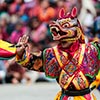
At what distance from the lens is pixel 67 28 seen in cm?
486

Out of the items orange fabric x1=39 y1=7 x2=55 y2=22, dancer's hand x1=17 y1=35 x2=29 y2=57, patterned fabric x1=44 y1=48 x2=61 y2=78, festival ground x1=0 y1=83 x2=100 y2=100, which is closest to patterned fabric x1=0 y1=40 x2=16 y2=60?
dancer's hand x1=17 y1=35 x2=29 y2=57

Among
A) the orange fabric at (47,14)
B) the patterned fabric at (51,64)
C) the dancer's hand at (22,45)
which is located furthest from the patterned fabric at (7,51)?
the orange fabric at (47,14)

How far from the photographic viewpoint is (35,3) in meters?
11.4

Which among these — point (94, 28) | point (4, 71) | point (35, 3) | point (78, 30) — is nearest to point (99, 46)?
A: point (78, 30)

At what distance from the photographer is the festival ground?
856 centimetres

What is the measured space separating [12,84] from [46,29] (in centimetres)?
127

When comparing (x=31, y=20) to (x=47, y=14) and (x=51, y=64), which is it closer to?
(x=47, y=14)

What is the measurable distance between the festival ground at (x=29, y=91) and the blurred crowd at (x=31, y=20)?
0.32m

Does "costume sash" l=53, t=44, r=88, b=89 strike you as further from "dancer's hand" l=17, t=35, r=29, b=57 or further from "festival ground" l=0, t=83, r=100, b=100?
"festival ground" l=0, t=83, r=100, b=100

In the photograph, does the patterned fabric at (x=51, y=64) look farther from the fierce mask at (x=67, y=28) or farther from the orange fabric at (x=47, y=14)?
the orange fabric at (x=47, y=14)

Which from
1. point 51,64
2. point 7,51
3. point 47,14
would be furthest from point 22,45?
point 47,14

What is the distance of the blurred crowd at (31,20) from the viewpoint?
10.5 meters

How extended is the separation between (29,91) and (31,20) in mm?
2276

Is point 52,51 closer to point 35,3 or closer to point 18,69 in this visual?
point 18,69
